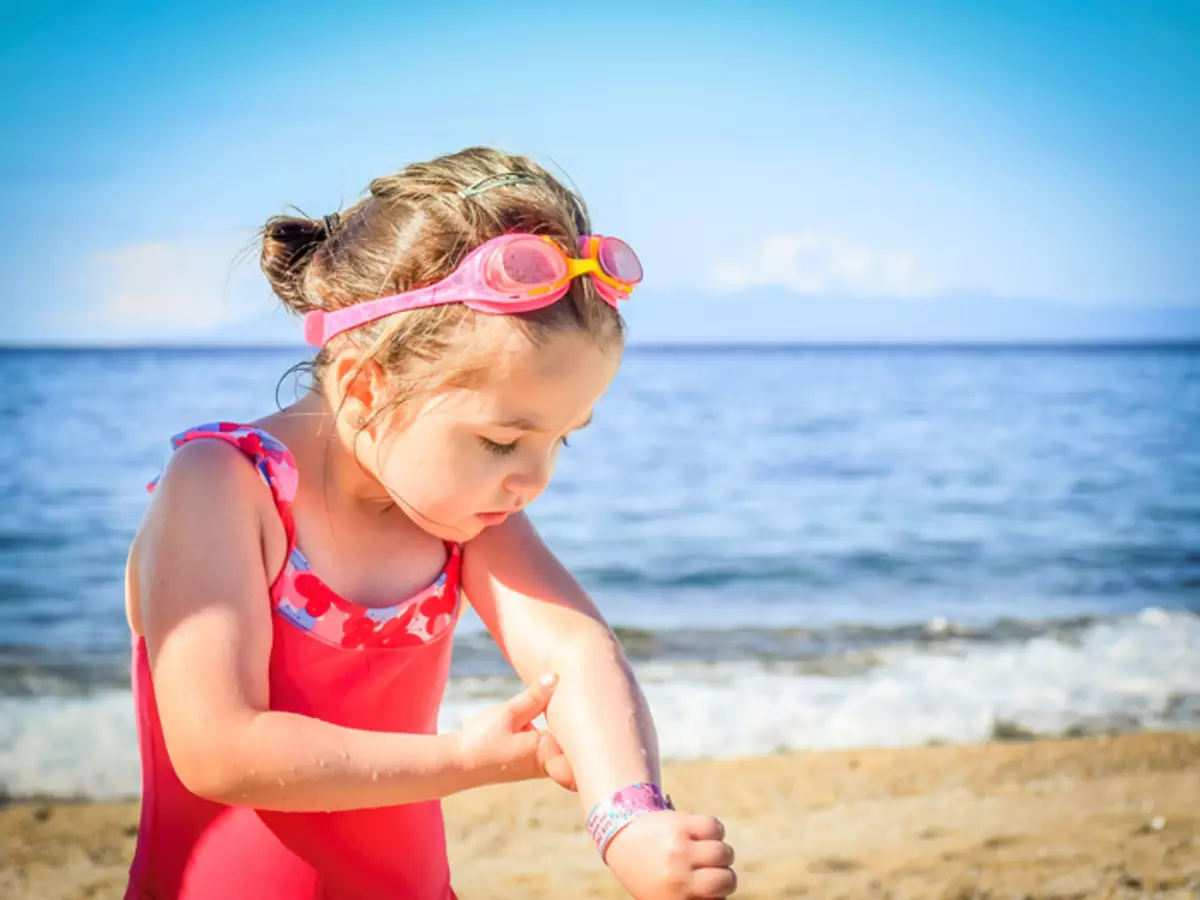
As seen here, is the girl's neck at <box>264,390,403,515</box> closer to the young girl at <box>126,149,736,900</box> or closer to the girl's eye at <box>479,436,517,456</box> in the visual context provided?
the young girl at <box>126,149,736,900</box>

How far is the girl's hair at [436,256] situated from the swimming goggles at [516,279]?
0.05ft

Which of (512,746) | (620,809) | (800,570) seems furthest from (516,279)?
(800,570)

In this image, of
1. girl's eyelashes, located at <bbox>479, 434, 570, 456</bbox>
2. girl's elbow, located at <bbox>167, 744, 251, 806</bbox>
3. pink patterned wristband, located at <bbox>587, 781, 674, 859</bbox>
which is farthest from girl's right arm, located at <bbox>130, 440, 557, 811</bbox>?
girl's eyelashes, located at <bbox>479, 434, 570, 456</bbox>

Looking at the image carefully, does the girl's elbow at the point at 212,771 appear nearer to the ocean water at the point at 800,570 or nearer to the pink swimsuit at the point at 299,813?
the pink swimsuit at the point at 299,813

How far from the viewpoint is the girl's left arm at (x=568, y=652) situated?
1.85 metres

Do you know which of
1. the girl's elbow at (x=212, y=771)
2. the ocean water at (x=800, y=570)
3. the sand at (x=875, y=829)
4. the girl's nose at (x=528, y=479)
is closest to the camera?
the girl's elbow at (x=212, y=771)

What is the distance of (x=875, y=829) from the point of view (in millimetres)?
4230

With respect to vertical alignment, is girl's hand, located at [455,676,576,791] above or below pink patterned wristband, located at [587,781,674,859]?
above

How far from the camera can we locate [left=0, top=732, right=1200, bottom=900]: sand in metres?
3.71

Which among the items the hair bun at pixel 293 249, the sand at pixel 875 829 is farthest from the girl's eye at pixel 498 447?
the sand at pixel 875 829

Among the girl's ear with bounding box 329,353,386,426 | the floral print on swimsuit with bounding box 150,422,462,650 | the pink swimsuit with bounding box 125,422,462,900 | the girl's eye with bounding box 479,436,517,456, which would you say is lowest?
the pink swimsuit with bounding box 125,422,462,900

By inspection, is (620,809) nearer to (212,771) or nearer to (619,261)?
(212,771)

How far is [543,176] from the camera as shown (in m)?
1.97

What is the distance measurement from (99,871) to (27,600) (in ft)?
16.5
